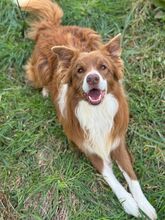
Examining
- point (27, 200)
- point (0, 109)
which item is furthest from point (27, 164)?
point (0, 109)

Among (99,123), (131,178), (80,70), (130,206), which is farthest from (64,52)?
(130,206)

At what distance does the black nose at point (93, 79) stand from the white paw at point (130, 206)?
989 millimetres

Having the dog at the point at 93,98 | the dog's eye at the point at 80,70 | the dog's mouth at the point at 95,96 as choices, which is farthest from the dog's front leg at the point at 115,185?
the dog's eye at the point at 80,70

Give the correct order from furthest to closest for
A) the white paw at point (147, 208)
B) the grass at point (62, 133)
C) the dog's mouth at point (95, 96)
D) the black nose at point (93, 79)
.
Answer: the grass at point (62, 133) → the white paw at point (147, 208) → the dog's mouth at point (95, 96) → the black nose at point (93, 79)

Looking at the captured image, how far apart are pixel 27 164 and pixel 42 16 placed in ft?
4.80

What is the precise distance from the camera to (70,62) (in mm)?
3973

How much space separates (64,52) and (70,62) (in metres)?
0.09

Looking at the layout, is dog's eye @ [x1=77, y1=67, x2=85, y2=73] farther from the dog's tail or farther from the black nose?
the dog's tail

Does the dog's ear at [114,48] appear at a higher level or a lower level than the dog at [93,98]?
higher

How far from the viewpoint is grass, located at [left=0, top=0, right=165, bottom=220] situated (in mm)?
4203

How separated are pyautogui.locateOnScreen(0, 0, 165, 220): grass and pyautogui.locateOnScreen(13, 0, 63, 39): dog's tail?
257 millimetres

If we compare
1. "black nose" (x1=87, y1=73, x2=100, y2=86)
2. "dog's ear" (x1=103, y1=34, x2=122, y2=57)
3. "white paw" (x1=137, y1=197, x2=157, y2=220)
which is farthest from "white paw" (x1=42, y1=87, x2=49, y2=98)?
"white paw" (x1=137, y1=197, x2=157, y2=220)

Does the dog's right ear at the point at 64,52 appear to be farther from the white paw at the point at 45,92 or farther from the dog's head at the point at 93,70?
the white paw at the point at 45,92

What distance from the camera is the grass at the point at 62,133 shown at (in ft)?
13.8
